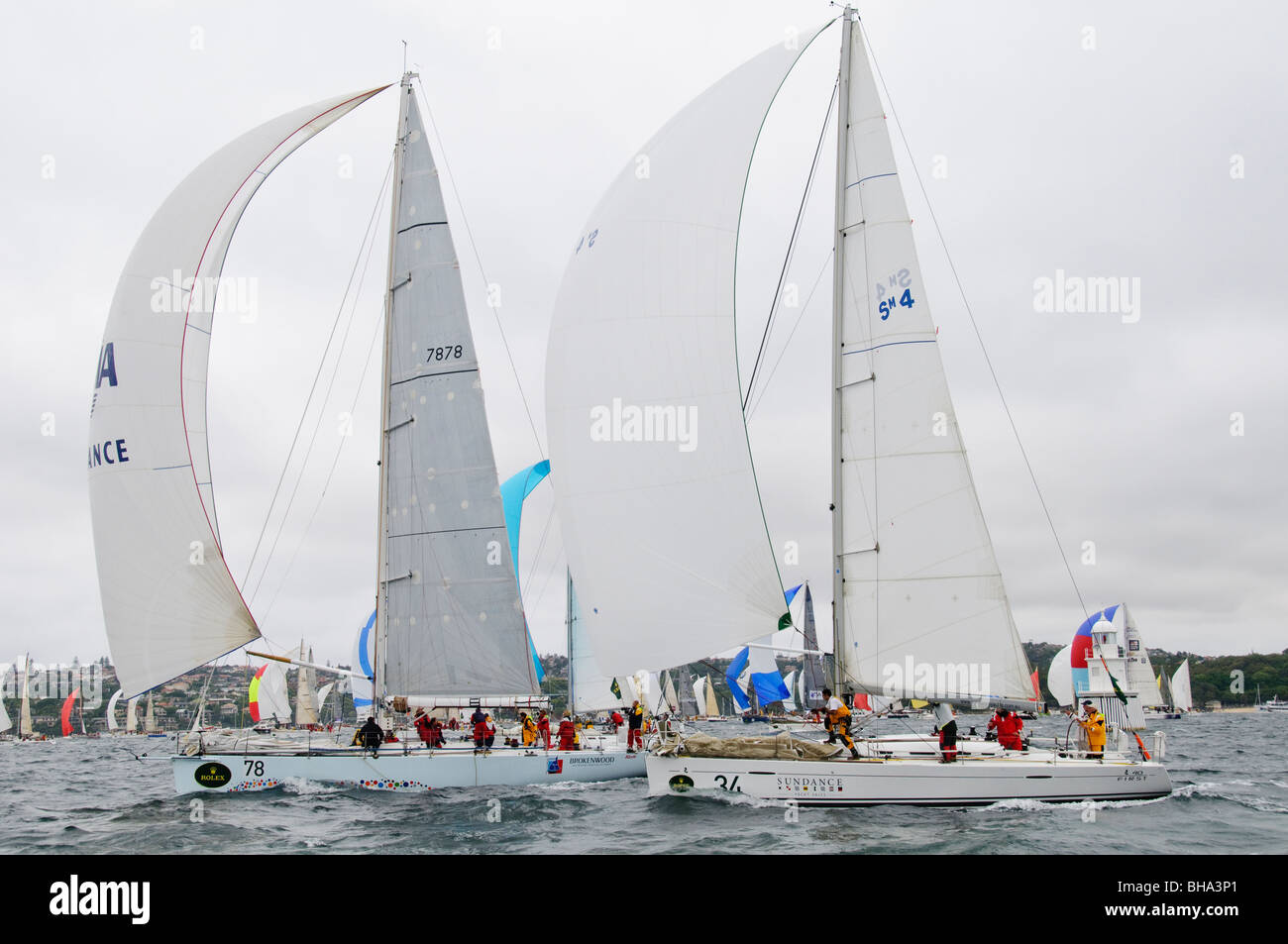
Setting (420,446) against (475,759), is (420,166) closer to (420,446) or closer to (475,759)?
(420,446)

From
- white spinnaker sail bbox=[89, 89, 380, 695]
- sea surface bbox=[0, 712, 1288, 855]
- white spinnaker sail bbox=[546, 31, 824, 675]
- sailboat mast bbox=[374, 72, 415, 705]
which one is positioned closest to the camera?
sea surface bbox=[0, 712, 1288, 855]

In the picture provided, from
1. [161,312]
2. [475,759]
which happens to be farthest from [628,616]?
[161,312]

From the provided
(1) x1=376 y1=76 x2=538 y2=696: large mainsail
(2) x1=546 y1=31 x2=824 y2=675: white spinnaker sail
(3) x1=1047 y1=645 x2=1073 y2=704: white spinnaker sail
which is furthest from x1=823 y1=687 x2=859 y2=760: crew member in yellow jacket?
(3) x1=1047 y1=645 x2=1073 y2=704: white spinnaker sail

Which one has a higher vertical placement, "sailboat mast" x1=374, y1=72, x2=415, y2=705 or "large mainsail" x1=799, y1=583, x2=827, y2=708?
"sailboat mast" x1=374, y1=72, x2=415, y2=705

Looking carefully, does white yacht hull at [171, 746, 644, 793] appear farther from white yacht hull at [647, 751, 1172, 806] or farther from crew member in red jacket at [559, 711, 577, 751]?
white yacht hull at [647, 751, 1172, 806]

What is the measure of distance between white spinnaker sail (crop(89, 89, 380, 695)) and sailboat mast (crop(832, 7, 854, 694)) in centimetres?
1009

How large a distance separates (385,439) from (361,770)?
6628 mm

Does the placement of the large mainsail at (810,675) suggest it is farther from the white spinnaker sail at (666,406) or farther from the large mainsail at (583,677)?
the white spinnaker sail at (666,406)

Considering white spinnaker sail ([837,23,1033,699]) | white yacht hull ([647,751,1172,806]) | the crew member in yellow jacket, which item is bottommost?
white yacht hull ([647,751,1172,806])

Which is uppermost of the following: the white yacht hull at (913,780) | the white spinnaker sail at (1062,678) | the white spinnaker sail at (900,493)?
the white spinnaker sail at (900,493)

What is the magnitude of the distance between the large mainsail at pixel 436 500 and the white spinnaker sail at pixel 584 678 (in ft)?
34.9

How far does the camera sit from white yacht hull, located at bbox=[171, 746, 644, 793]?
19.1 m

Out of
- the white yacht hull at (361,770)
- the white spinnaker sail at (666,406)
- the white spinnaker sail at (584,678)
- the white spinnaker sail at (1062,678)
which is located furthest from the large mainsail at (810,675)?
the white spinnaker sail at (666,406)

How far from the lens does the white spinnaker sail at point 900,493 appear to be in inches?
647
